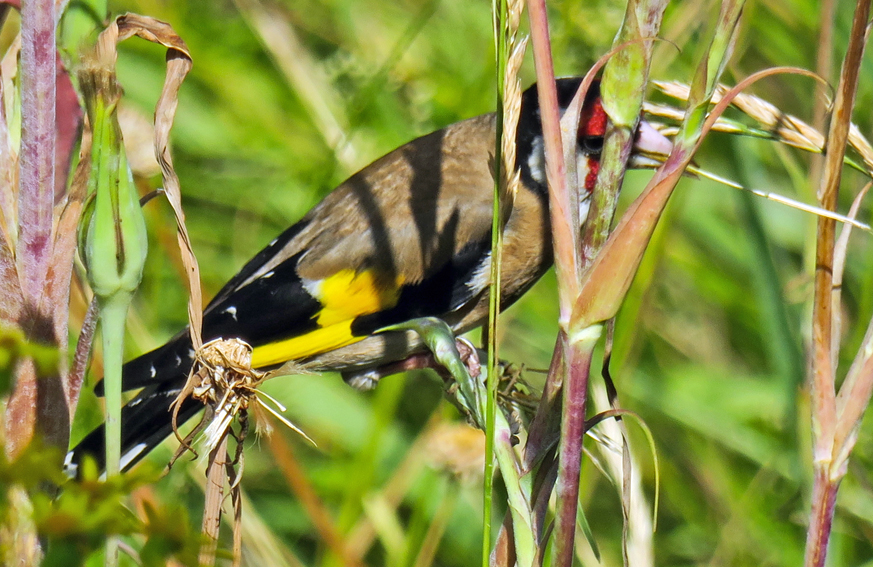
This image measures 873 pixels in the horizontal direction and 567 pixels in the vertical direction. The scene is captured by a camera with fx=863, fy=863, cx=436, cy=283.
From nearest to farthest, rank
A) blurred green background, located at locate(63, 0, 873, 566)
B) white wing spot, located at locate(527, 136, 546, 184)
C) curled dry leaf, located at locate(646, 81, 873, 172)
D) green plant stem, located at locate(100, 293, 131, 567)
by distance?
green plant stem, located at locate(100, 293, 131, 567)
curled dry leaf, located at locate(646, 81, 873, 172)
blurred green background, located at locate(63, 0, 873, 566)
white wing spot, located at locate(527, 136, 546, 184)

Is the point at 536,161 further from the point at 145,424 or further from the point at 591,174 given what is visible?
the point at 145,424

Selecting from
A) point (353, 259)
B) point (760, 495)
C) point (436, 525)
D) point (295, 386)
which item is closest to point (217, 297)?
point (353, 259)

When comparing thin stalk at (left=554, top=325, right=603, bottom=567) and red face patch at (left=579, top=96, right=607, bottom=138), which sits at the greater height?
thin stalk at (left=554, top=325, right=603, bottom=567)

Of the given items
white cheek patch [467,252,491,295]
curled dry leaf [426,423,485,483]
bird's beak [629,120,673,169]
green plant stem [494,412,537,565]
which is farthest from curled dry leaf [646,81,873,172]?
white cheek patch [467,252,491,295]

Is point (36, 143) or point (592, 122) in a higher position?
point (36, 143)

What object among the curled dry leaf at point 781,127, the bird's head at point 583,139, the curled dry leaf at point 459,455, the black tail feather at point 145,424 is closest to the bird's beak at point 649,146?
the bird's head at point 583,139

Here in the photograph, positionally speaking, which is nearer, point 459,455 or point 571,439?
point 571,439

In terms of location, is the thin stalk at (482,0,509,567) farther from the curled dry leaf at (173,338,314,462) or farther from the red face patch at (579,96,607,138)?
the red face patch at (579,96,607,138)

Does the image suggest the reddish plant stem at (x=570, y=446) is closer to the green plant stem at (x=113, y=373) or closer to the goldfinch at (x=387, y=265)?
the green plant stem at (x=113, y=373)

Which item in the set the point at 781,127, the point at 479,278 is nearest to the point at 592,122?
the point at 479,278
